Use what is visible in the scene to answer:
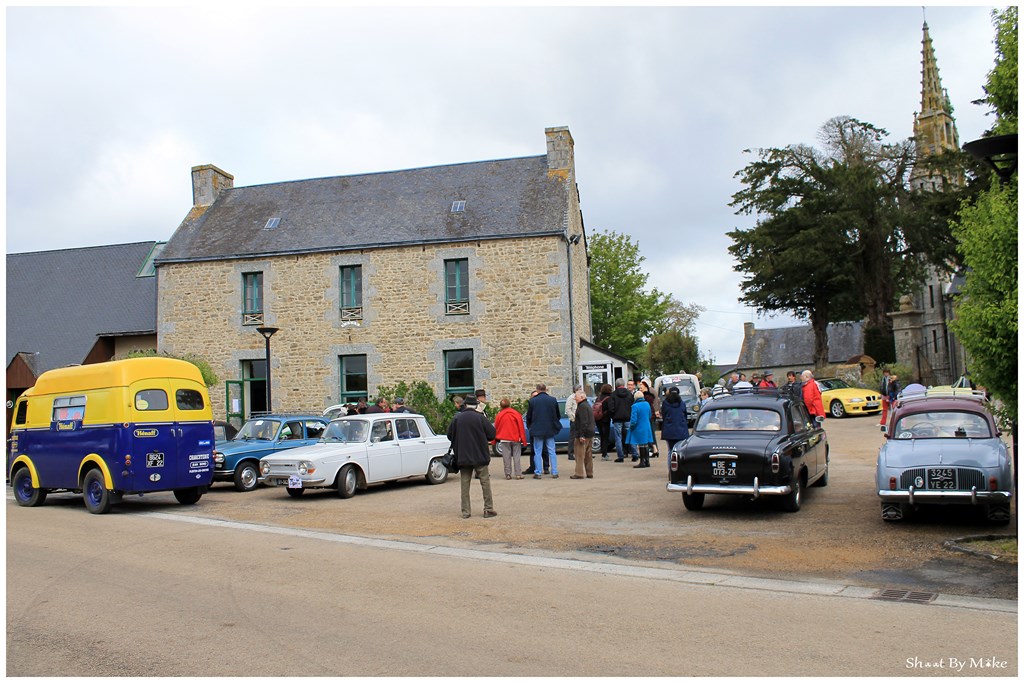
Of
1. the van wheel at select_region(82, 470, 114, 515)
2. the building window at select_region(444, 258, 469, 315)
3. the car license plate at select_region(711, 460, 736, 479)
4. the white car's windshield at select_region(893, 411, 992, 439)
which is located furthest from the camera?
the building window at select_region(444, 258, 469, 315)

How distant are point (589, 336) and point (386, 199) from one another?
858 centimetres

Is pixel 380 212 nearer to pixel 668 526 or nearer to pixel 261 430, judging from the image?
Result: pixel 261 430

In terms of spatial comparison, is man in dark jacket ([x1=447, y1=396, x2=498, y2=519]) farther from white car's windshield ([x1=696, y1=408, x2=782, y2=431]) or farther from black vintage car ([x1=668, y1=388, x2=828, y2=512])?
white car's windshield ([x1=696, y1=408, x2=782, y2=431])

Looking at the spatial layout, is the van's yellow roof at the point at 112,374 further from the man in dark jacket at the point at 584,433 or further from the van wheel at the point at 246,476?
the man in dark jacket at the point at 584,433

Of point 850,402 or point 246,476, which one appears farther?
point 850,402

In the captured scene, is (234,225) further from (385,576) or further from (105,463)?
(385,576)

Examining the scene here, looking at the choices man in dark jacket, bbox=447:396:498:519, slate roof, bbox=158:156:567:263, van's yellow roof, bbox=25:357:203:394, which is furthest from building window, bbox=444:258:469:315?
man in dark jacket, bbox=447:396:498:519

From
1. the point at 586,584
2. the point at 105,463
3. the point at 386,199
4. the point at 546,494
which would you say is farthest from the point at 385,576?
the point at 386,199

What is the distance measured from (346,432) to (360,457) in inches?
25.8

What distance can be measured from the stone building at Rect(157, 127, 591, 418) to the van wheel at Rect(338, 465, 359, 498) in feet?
36.1

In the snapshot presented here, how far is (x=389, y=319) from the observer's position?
27.0 metres

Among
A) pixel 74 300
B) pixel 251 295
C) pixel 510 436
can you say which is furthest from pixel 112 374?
pixel 74 300

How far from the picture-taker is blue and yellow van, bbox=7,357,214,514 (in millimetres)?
13836

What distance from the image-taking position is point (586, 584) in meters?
8.09
